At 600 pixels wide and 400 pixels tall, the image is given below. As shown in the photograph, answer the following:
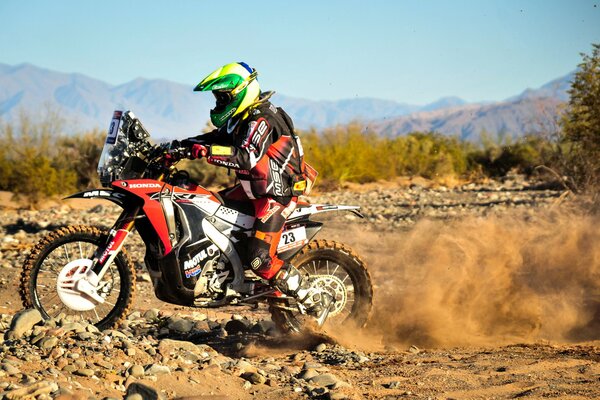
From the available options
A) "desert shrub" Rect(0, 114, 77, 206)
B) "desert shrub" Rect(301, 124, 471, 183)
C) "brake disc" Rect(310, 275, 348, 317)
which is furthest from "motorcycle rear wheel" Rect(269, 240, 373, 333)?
"desert shrub" Rect(301, 124, 471, 183)

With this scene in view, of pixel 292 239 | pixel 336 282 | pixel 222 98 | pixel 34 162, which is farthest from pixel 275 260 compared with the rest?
pixel 34 162

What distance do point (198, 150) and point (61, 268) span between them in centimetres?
151

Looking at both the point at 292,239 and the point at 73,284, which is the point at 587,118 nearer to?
the point at 292,239

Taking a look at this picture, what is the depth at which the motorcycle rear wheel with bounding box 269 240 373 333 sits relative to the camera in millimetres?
6715

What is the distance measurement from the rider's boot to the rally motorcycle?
0.07 meters

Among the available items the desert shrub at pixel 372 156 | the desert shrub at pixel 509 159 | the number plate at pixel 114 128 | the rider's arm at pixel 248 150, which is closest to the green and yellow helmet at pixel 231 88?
the rider's arm at pixel 248 150

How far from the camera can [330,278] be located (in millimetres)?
6734

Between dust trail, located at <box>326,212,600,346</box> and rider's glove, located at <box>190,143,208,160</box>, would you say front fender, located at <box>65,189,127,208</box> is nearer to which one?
rider's glove, located at <box>190,143,208,160</box>

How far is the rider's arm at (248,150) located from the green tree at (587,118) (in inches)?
459

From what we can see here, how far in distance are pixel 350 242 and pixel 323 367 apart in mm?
6266

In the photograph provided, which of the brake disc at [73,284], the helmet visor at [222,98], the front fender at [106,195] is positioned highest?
the helmet visor at [222,98]

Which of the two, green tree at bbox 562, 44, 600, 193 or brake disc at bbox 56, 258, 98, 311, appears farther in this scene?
green tree at bbox 562, 44, 600, 193

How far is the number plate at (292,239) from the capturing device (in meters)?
6.52

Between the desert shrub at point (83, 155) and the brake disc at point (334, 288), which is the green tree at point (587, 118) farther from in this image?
the desert shrub at point (83, 155)
